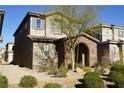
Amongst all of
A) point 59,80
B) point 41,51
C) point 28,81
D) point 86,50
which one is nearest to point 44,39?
point 41,51

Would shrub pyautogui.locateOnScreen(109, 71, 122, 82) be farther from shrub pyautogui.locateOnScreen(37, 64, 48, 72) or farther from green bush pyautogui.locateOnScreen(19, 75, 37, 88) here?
shrub pyautogui.locateOnScreen(37, 64, 48, 72)

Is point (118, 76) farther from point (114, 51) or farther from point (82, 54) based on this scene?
point (114, 51)

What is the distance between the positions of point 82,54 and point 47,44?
5.03 metres

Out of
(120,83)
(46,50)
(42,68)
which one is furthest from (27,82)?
(46,50)

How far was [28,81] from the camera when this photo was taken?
60.4ft

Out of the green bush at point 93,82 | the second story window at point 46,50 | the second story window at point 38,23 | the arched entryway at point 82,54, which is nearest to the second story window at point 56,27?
the second story window at point 38,23

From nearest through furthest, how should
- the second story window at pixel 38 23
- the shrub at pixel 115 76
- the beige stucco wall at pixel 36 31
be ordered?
the shrub at pixel 115 76, the beige stucco wall at pixel 36 31, the second story window at pixel 38 23

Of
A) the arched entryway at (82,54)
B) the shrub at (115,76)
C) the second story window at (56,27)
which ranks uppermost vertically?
the second story window at (56,27)

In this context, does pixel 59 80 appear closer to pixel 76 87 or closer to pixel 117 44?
pixel 76 87

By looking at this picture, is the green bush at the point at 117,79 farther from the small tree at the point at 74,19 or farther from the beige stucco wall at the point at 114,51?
the beige stucco wall at the point at 114,51

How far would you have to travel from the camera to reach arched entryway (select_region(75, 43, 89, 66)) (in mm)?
32062

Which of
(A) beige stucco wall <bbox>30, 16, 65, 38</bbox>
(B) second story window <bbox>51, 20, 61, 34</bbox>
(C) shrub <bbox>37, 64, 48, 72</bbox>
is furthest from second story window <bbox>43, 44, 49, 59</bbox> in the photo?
(B) second story window <bbox>51, 20, 61, 34</bbox>

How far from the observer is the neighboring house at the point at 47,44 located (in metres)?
29.3

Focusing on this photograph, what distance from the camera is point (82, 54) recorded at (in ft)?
107
